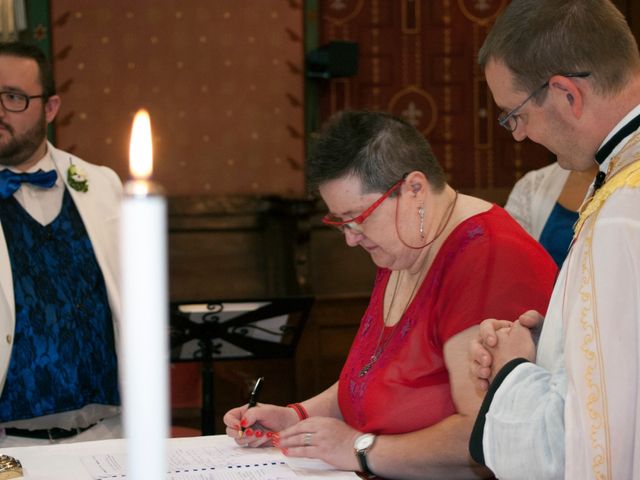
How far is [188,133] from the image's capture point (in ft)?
23.3

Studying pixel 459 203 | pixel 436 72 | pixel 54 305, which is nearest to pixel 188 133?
pixel 436 72

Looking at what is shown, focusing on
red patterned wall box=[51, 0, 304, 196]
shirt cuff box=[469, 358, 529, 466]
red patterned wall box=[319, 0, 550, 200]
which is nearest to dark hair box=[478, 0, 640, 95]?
shirt cuff box=[469, 358, 529, 466]

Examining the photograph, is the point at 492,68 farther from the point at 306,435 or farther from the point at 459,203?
the point at 306,435

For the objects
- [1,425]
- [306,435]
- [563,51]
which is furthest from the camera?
[1,425]

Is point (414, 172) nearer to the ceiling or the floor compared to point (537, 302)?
nearer to the ceiling

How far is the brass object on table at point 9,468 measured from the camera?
213cm

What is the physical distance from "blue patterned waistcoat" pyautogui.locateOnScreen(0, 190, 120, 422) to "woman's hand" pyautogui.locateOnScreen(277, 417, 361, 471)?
1.28 m

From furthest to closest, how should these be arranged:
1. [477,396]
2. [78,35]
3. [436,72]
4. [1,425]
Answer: [436,72] < [78,35] < [1,425] < [477,396]

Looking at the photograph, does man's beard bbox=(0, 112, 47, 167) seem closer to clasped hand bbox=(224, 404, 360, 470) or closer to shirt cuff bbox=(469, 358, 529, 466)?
clasped hand bbox=(224, 404, 360, 470)

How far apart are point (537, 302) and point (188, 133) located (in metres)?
5.31

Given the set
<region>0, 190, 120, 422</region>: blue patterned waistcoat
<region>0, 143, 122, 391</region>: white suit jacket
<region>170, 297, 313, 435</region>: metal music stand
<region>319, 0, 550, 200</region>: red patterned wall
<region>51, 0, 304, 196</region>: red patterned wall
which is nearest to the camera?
<region>0, 190, 120, 422</region>: blue patterned waistcoat

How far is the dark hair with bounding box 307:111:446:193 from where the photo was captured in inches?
91.6

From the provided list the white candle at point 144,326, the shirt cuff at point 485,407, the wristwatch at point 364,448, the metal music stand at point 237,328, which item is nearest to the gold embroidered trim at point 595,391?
the shirt cuff at point 485,407

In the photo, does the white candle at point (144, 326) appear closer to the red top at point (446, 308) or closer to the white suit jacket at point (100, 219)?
the red top at point (446, 308)
